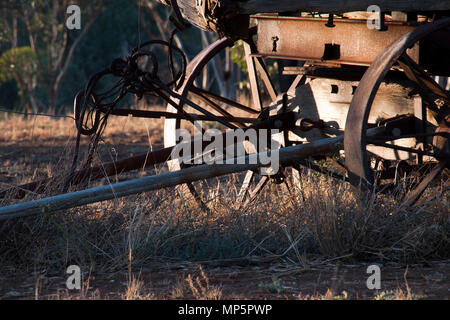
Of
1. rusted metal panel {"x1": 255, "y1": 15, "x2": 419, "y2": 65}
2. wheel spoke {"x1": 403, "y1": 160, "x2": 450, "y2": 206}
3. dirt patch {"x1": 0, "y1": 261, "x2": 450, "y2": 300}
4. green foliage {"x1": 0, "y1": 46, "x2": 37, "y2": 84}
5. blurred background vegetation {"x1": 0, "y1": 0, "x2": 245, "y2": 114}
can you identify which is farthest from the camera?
blurred background vegetation {"x1": 0, "y1": 0, "x2": 245, "y2": 114}

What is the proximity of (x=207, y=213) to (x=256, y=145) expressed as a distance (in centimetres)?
89

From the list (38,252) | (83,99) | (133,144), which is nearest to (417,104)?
(83,99)

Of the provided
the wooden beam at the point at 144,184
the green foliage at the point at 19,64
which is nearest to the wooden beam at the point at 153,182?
the wooden beam at the point at 144,184

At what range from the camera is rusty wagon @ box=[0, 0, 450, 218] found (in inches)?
144

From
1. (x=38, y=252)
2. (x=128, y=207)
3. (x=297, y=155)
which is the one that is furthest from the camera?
(x=128, y=207)

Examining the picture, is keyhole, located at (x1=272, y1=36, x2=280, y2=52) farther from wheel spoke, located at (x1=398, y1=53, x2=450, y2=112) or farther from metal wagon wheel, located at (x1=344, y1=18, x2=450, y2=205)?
wheel spoke, located at (x1=398, y1=53, x2=450, y2=112)

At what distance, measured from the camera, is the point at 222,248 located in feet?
11.8

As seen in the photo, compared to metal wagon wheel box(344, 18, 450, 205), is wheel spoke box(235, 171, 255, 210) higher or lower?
lower

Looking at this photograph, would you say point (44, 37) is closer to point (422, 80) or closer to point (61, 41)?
point (61, 41)

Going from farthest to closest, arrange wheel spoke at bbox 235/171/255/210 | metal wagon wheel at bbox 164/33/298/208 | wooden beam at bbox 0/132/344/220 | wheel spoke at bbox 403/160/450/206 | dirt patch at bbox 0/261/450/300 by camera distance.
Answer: metal wagon wheel at bbox 164/33/298/208, wheel spoke at bbox 235/171/255/210, wheel spoke at bbox 403/160/450/206, wooden beam at bbox 0/132/344/220, dirt patch at bbox 0/261/450/300

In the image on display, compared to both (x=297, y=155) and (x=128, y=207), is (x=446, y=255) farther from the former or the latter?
(x=128, y=207)

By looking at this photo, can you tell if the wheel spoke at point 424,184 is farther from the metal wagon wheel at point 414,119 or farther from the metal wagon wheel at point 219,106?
the metal wagon wheel at point 219,106

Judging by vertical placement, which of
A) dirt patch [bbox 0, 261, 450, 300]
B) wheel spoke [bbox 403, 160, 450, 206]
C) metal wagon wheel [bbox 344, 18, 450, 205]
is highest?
metal wagon wheel [bbox 344, 18, 450, 205]

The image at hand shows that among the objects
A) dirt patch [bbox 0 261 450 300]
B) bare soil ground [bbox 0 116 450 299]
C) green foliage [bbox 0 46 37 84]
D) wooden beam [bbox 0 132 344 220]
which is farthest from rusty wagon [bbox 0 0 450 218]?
green foliage [bbox 0 46 37 84]
